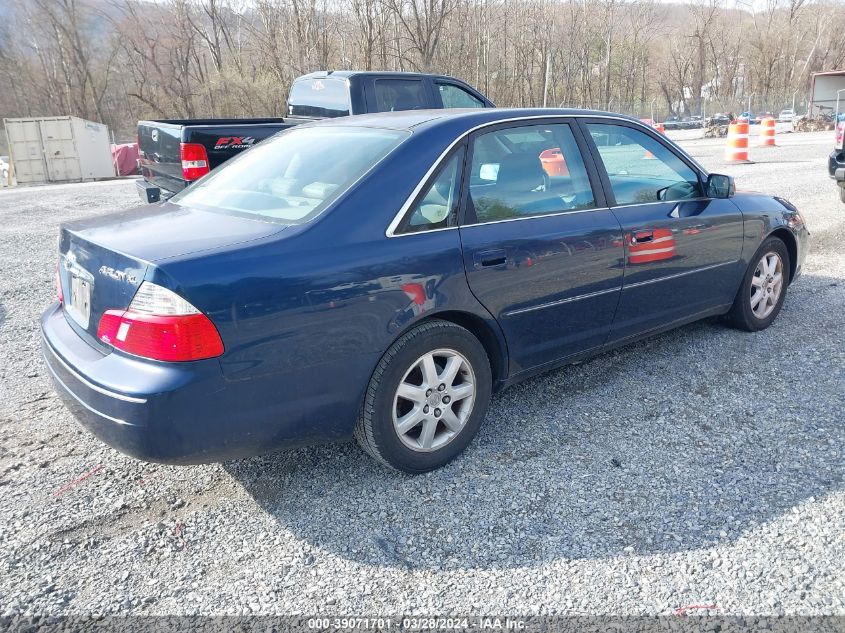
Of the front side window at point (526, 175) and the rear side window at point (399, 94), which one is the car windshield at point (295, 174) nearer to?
the front side window at point (526, 175)

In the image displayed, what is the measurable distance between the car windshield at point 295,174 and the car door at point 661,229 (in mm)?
1395

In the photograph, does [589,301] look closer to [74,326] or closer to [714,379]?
[714,379]

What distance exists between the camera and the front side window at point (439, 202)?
2.97m

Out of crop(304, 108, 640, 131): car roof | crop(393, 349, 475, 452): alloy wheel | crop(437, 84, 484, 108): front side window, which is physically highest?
crop(437, 84, 484, 108): front side window

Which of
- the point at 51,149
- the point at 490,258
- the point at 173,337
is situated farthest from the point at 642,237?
the point at 51,149

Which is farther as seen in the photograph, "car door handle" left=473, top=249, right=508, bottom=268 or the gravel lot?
"car door handle" left=473, top=249, right=508, bottom=268

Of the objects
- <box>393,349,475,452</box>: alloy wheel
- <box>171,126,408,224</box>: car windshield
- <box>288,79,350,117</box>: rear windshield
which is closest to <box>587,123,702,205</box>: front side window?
<box>171,126,408,224</box>: car windshield

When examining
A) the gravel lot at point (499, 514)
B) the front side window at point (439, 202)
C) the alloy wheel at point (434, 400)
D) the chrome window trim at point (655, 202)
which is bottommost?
the gravel lot at point (499, 514)

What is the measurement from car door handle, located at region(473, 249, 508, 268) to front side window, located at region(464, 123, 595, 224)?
168mm

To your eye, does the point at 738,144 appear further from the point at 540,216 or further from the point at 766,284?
the point at 540,216

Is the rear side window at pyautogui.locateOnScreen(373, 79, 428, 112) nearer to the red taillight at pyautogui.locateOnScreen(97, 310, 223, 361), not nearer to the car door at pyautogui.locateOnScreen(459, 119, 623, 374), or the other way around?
the car door at pyautogui.locateOnScreen(459, 119, 623, 374)

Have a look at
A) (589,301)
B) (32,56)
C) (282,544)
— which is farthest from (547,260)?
(32,56)

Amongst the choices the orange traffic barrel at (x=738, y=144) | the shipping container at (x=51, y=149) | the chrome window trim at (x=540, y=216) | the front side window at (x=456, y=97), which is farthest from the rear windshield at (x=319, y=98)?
the shipping container at (x=51, y=149)

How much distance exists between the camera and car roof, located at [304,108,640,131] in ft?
10.8
